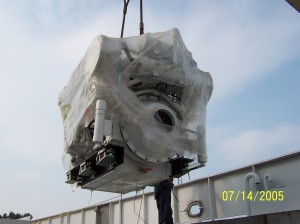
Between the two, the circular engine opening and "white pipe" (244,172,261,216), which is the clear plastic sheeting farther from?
"white pipe" (244,172,261,216)

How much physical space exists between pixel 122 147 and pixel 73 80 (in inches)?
52.0

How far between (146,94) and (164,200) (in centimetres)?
155

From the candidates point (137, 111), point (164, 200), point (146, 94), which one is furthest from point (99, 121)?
point (164, 200)

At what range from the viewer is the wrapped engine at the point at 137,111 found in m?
4.41

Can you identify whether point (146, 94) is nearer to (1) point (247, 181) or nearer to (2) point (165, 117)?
(2) point (165, 117)

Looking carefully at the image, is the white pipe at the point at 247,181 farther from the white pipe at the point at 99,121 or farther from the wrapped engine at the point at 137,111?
the white pipe at the point at 99,121

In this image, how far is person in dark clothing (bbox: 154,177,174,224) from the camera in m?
5.11

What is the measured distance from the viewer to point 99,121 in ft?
13.9

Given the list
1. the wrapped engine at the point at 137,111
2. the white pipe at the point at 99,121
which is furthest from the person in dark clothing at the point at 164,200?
the white pipe at the point at 99,121
